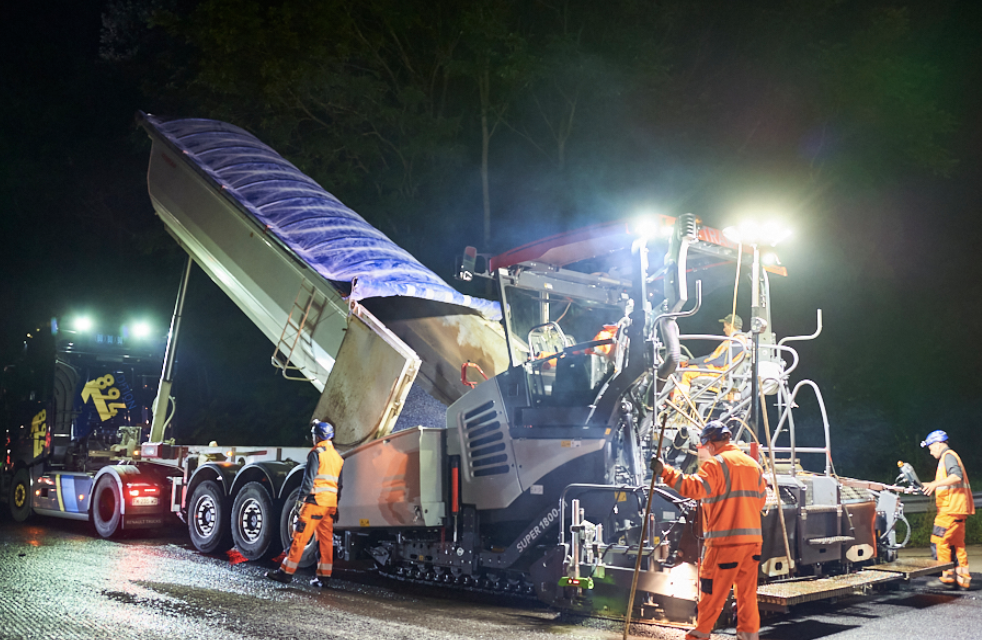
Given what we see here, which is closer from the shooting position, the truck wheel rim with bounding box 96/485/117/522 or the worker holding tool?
the worker holding tool

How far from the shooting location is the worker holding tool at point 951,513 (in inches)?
307

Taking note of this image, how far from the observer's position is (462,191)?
1645cm

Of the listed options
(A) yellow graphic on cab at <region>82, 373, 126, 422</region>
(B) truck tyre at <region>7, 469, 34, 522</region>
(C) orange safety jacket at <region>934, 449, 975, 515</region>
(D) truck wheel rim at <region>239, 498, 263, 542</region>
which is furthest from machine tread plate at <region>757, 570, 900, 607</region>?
(B) truck tyre at <region>7, 469, 34, 522</region>

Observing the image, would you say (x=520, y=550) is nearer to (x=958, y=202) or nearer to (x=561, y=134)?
(x=561, y=134)

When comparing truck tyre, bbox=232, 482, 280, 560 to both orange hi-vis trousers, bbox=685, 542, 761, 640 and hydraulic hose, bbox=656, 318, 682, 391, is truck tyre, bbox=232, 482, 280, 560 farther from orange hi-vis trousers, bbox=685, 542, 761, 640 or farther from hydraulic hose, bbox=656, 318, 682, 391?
orange hi-vis trousers, bbox=685, 542, 761, 640

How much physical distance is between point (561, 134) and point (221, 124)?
6.94 meters

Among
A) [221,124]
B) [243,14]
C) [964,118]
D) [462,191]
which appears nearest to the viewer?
[221,124]

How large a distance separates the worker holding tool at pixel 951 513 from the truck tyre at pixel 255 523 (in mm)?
6182

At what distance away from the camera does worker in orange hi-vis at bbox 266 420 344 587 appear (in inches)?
291

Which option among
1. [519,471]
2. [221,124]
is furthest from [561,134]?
[519,471]

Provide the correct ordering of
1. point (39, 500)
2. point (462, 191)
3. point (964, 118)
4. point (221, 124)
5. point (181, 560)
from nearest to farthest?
point (181, 560)
point (221, 124)
point (39, 500)
point (462, 191)
point (964, 118)

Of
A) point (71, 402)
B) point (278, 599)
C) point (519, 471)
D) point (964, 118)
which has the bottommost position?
point (278, 599)

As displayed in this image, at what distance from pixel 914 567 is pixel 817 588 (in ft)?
5.99

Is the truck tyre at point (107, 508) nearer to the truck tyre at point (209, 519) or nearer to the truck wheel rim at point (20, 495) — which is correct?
the truck tyre at point (209, 519)
